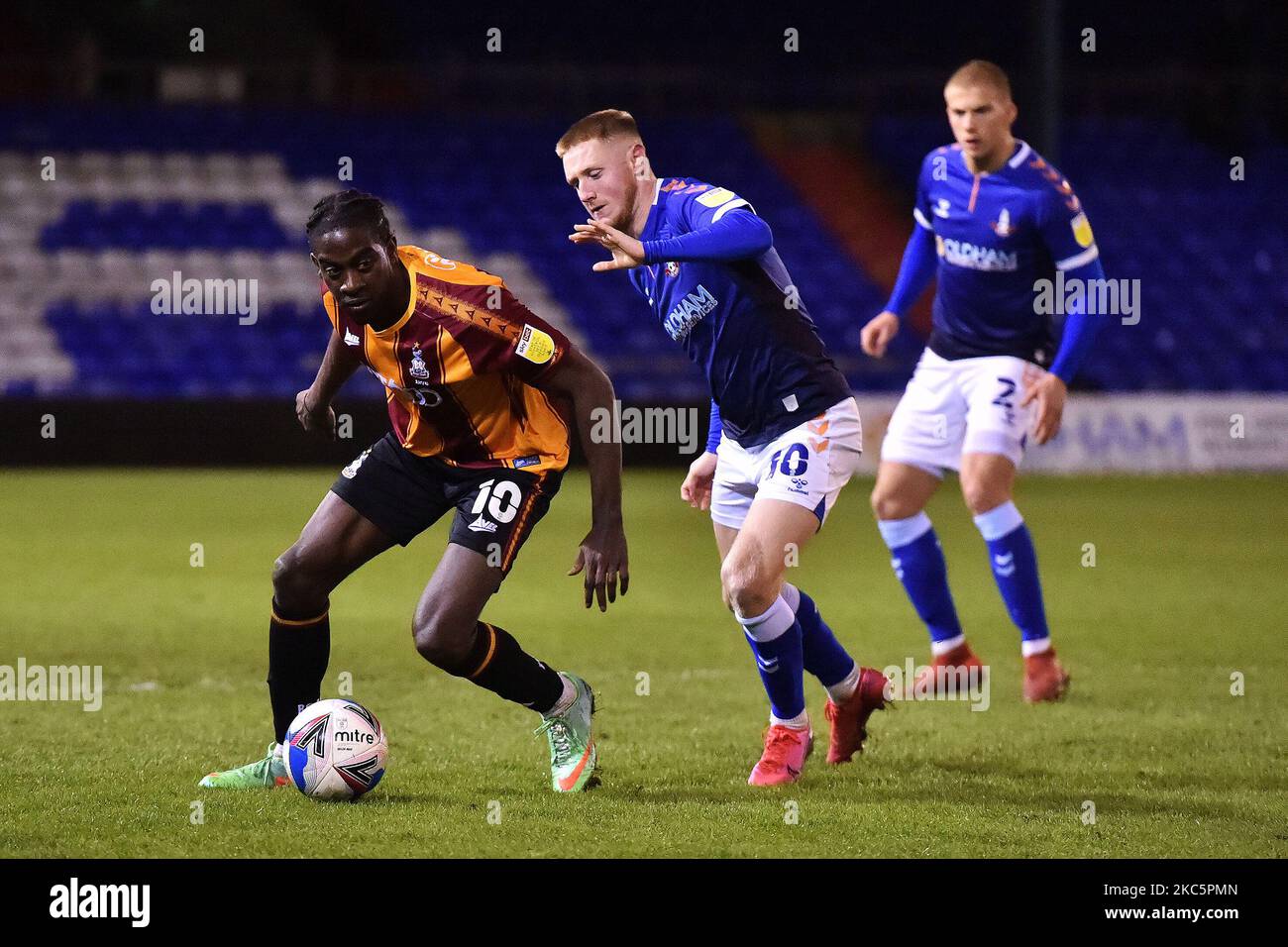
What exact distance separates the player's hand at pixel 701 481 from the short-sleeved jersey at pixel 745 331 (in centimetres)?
25

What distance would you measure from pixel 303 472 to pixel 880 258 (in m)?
9.04

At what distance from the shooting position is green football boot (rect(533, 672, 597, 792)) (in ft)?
16.2

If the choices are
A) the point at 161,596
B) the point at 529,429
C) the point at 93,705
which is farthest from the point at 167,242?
the point at 529,429

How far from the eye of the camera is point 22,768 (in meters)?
5.12

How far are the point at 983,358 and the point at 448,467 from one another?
106 inches

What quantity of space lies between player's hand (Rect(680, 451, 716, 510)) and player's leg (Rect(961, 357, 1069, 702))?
5.32 ft

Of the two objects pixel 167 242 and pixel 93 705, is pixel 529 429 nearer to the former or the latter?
pixel 93 705

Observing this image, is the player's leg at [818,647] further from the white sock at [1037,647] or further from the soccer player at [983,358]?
the white sock at [1037,647]

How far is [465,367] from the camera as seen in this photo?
4863 millimetres

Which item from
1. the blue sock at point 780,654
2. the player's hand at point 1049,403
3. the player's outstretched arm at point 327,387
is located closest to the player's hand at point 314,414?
the player's outstretched arm at point 327,387

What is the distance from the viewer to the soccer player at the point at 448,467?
186 inches

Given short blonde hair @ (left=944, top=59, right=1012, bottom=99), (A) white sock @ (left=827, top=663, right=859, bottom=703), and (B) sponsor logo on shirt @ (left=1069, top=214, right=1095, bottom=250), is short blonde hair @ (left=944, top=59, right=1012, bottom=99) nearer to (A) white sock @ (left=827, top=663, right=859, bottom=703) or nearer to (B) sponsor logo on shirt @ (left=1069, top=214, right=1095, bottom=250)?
(B) sponsor logo on shirt @ (left=1069, top=214, right=1095, bottom=250)

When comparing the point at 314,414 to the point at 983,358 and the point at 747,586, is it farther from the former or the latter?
the point at 983,358

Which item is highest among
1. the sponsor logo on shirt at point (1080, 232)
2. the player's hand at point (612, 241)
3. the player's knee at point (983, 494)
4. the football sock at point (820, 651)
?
the sponsor logo on shirt at point (1080, 232)
